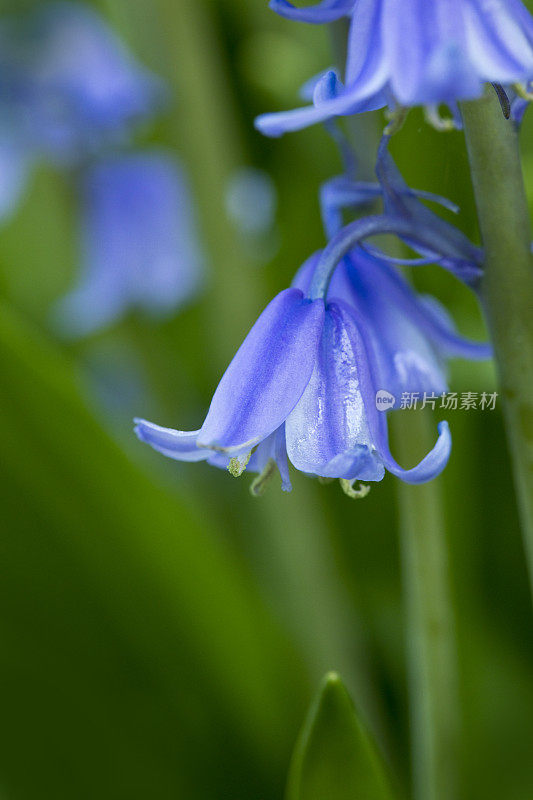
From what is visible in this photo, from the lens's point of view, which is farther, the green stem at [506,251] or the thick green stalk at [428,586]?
the thick green stalk at [428,586]

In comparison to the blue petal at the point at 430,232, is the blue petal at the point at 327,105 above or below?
above

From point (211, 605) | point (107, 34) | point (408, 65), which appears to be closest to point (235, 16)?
point (107, 34)

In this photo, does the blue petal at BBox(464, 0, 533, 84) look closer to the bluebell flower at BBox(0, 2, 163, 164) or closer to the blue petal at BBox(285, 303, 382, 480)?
the blue petal at BBox(285, 303, 382, 480)

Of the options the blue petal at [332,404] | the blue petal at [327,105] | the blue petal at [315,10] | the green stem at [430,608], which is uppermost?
the blue petal at [315,10]

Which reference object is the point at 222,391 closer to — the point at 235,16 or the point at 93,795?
the point at 93,795

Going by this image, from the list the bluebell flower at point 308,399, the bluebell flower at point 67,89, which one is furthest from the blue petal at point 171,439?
the bluebell flower at point 67,89

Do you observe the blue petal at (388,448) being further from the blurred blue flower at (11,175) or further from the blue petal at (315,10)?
the blurred blue flower at (11,175)

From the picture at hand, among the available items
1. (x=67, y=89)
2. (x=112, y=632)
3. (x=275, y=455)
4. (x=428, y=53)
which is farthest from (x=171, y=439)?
(x=67, y=89)
